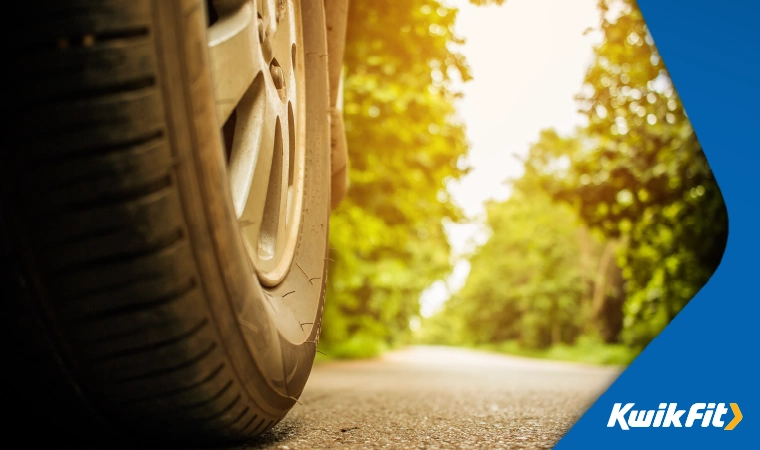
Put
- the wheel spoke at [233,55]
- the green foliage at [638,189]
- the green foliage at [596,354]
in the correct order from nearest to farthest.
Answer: the wheel spoke at [233,55], the green foliage at [638,189], the green foliage at [596,354]

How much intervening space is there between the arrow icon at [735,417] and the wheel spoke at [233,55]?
123 cm

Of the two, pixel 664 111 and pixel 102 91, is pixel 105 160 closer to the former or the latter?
pixel 102 91

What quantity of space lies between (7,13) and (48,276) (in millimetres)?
332

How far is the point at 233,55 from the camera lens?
1072 millimetres

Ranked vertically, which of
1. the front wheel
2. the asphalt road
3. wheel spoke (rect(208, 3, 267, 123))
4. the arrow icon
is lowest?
the asphalt road

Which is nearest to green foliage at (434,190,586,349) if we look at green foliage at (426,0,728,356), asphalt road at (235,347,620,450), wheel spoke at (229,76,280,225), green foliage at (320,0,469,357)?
green foliage at (426,0,728,356)

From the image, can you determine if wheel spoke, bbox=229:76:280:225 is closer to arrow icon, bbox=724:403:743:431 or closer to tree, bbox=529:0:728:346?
arrow icon, bbox=724:403:743:431

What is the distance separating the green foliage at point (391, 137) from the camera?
5.80 m

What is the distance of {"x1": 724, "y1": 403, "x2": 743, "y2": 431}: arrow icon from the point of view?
Result: 132 cm

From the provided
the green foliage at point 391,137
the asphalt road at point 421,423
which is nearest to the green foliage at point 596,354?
the green foliage at point 391,137

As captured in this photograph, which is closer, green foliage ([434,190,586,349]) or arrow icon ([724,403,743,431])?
arrow icon ([724,403,743,431])

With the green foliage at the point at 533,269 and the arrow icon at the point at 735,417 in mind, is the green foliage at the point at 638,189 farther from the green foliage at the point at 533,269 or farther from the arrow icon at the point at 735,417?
the green foliage at the point at 533,269

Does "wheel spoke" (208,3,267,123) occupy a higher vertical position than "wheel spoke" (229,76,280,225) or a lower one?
higher

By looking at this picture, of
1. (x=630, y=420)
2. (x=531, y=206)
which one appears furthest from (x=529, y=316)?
(x=630, y=420)
